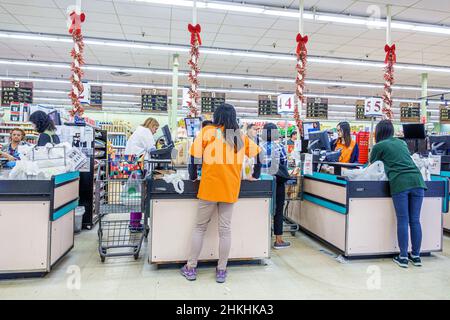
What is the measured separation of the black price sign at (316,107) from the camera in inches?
520

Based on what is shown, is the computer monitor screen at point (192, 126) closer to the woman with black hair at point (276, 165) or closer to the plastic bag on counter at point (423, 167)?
the woman with black hair at point (276, 165)

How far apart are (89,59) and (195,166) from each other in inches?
339

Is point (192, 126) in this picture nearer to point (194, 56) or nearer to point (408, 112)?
point (194, 56)

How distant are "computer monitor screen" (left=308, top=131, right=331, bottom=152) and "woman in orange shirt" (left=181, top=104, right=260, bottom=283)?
2.01m

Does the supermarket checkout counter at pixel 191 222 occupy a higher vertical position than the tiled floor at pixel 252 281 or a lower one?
higher

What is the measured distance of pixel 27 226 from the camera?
9.18 ft

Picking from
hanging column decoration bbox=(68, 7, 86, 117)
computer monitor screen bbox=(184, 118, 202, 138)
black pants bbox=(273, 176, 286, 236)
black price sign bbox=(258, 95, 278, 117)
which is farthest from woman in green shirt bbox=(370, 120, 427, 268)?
black price sign bbox=(258, 95, 278, 117)

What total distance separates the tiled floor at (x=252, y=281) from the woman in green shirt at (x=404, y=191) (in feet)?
0.79

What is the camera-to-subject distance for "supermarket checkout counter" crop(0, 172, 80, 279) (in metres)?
2.76

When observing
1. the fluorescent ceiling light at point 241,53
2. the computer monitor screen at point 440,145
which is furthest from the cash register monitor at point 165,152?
the fluorescent ceiling light at point 241,53

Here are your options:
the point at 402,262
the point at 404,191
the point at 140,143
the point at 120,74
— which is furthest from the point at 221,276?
the point at 120,74

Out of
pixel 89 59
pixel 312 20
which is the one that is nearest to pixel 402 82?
pixel 312 20

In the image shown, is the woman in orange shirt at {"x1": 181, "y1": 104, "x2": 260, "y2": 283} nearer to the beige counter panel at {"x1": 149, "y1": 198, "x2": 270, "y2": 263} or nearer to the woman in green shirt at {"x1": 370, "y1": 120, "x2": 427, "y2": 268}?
the beige counter panel at {"x1": 149, "y1": 198, "x2": 270, "y2": 263}

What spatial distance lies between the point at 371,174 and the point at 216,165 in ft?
6.30
